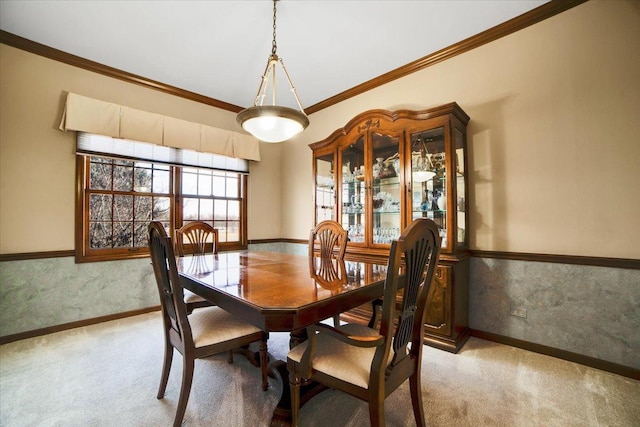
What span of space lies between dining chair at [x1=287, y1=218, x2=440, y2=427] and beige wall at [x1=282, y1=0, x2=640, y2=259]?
1634 mm

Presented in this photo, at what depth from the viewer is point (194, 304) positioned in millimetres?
2051

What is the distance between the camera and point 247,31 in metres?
2.50

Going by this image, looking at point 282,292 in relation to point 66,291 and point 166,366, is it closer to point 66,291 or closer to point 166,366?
point 166,366

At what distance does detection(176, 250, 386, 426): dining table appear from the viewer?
3.61 feet

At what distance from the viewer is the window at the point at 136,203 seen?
295 centimetres

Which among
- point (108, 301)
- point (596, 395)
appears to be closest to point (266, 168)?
point (108, 301)

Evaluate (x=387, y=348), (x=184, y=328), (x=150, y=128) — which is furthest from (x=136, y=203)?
(x=387, y=348)

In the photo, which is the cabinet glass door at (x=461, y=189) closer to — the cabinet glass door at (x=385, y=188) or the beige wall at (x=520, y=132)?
the beige wall at (x=520, y=132)

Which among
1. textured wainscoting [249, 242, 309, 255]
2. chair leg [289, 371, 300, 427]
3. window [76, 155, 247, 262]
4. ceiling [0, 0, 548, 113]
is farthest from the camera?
textured wainscoting [249, 242, 309, 255]

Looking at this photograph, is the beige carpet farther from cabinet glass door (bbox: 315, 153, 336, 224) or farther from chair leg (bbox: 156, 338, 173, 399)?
cabinet glass door (bbox: 315, 153, 336, 224)

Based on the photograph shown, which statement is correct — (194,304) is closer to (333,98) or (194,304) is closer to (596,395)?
(596,395)

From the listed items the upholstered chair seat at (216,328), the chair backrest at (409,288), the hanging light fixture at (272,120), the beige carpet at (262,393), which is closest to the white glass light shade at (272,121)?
the hanging light fixture at (272,120)

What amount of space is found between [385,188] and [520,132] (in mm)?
1244

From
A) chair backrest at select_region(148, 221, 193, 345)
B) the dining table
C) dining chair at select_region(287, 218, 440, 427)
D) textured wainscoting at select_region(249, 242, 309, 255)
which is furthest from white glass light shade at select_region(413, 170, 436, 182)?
chair backrest at select_region(148, 221, 193, 345)
